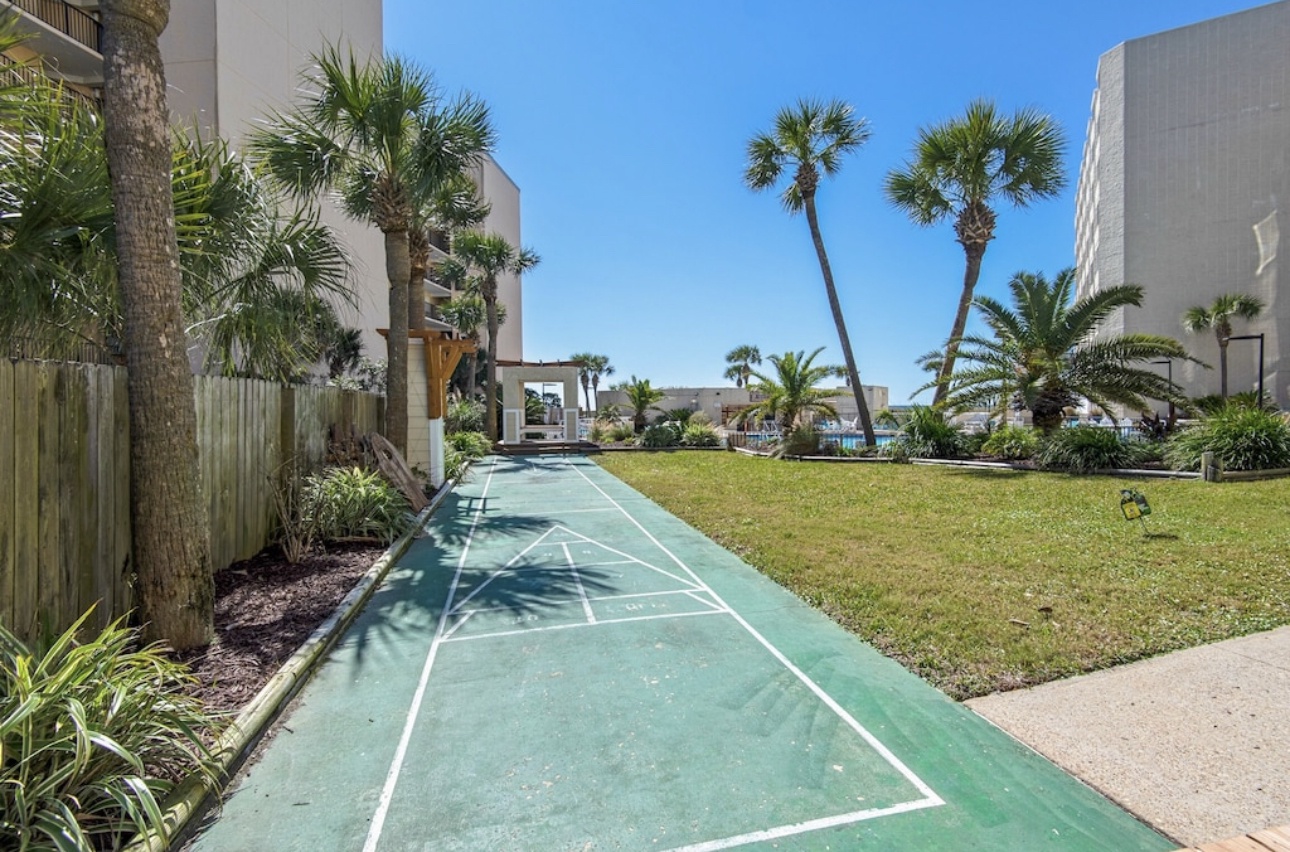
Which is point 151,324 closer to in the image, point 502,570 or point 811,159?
point 502,570

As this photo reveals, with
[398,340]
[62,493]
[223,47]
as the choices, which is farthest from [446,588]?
[223,47]

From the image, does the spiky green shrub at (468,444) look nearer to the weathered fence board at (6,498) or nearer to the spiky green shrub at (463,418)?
the spiky green shrub at (463,418)

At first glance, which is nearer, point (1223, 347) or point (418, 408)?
point (418, 408)

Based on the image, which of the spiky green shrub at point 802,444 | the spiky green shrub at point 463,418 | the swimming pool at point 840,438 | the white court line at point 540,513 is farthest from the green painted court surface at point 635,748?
the spiky green shrub at point 463,418

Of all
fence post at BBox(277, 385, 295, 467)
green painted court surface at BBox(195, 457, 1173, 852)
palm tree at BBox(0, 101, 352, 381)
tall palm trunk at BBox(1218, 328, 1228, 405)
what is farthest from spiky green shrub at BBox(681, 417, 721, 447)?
tall palm trunk at BBox(1218, 328, 1228, 405)

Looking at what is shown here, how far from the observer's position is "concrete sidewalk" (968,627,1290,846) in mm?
2568

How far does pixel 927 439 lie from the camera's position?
1745 cm

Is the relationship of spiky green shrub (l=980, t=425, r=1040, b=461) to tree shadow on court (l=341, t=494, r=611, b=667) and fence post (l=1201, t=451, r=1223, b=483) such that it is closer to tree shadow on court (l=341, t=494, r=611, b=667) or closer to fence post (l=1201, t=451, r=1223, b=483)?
fence post (l=1201, t=451, r=1223, b=483)

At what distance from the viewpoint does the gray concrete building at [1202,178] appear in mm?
30453

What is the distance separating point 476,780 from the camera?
2852 mm

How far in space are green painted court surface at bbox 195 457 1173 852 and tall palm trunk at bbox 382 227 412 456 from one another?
21.5 feet

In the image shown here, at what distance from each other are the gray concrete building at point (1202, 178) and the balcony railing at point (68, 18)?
47.0 meters

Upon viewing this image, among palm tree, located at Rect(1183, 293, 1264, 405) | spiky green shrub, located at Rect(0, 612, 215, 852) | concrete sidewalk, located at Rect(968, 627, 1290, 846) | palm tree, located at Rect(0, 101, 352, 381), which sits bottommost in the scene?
concrete sidewalk, located at Rect(968, 627, 1290, 846)

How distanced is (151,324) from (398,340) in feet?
25.6
